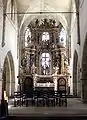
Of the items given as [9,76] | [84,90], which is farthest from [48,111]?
[9,76]

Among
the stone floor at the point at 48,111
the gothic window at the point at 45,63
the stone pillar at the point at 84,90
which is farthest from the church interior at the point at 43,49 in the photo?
the stone floor at the point at 48,111

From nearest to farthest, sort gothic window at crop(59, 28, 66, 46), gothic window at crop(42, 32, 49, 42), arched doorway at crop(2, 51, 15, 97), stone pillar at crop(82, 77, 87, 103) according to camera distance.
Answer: stone pillar at crop(82, 77, 87, 103) < arched doorway at crop(2, 51, 15, 97) < gothic window at crop(59, 28, 66, 46) < gothic window at crop(42, 32, 49, 42)

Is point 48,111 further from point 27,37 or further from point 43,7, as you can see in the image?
point 27,37

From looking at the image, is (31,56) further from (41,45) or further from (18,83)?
(18,83)

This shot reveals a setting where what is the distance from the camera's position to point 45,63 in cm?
3155

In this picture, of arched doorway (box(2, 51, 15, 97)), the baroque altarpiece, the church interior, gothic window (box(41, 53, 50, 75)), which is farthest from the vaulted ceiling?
arched doorway (box(2, 51, 15, 97))

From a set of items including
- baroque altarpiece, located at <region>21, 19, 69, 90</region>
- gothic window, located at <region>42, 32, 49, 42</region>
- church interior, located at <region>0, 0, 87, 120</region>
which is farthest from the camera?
gothic window, located at <region>42, 32, 49, 42</region>

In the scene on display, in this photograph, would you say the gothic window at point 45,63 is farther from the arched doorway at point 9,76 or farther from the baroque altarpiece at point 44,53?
the arched doorway at point 9,76

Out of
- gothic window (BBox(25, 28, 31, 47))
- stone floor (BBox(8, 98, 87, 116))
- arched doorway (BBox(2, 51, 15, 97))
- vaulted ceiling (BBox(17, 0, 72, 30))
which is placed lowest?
stone floor (BBox(8, 98, 87, 116))

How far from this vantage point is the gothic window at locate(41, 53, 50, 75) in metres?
31.1

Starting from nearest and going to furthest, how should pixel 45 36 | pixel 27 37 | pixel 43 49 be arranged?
pixel 43 49, pixel 27 37, pixel 45 36

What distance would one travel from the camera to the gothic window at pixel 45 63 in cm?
3112

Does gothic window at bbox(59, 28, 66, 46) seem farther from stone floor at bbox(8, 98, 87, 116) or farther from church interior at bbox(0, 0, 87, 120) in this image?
stone floor at bbox(8, 98, 87, 116)

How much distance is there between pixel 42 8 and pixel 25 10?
209cm
